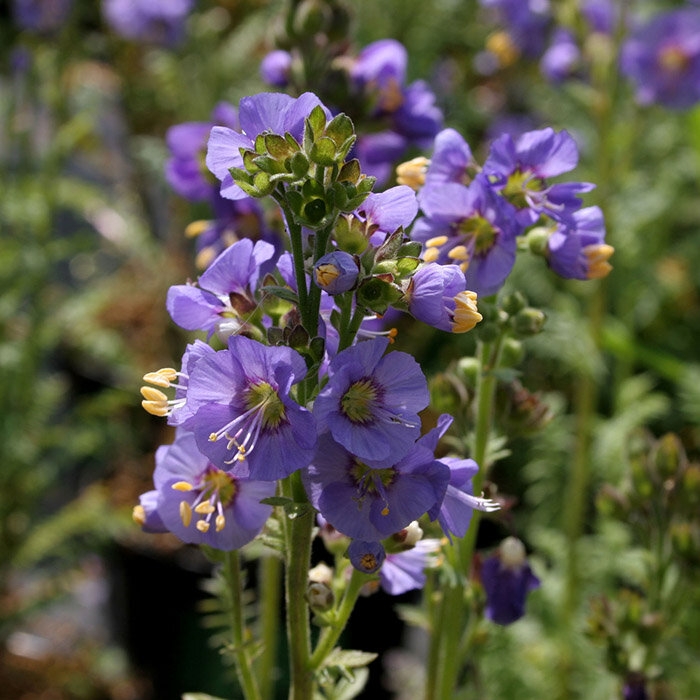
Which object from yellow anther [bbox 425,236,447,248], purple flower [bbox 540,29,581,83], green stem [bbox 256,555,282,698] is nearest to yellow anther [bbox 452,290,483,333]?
yellow anther [bbox 425,236,447,248]

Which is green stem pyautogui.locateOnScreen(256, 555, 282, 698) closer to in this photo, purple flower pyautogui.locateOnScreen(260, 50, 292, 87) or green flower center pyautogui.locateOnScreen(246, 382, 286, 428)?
green flower center pyautogui.locateOnScreen(246, 382, 286, 428)

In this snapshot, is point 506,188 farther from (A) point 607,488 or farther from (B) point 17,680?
(B) point 17,680

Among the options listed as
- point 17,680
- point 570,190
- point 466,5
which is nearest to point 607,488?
point 570,190

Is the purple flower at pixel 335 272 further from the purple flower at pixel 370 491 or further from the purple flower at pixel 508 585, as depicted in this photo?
the purple flower at pixel 508 585

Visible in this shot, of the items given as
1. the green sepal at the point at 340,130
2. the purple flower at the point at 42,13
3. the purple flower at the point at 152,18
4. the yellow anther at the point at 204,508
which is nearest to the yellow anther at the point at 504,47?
the purple flower at the point at 152,18

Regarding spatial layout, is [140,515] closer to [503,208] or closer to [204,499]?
[204,499]
